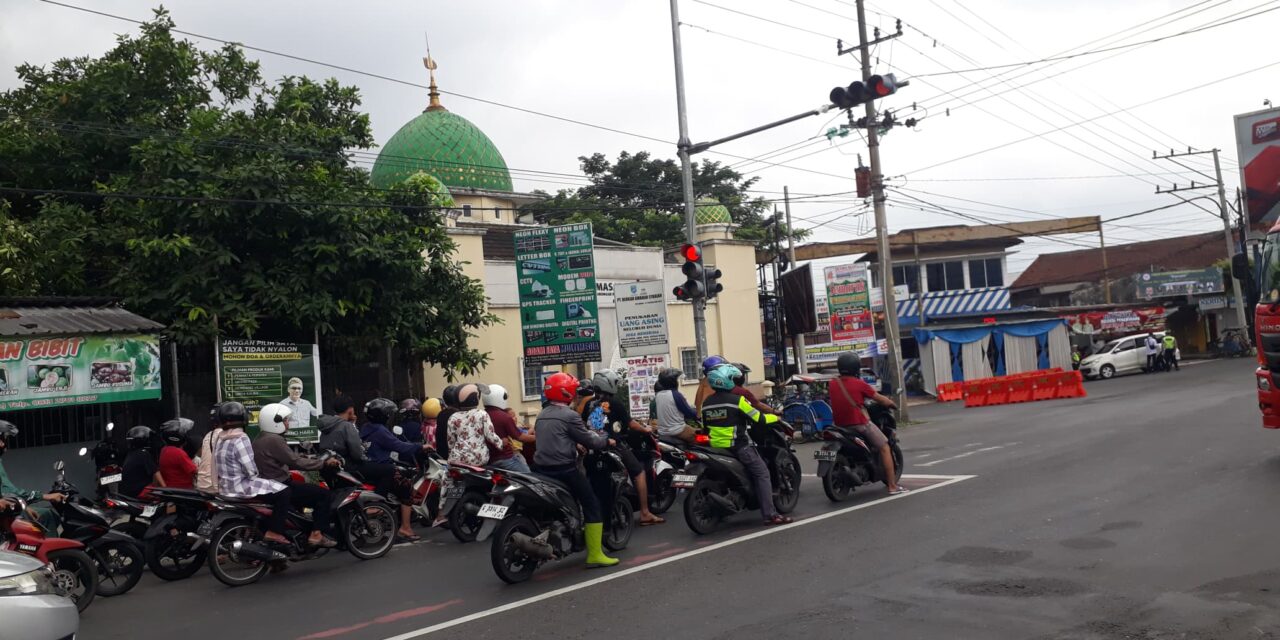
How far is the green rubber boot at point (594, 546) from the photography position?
8.46 meters

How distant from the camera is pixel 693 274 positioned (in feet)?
55.3

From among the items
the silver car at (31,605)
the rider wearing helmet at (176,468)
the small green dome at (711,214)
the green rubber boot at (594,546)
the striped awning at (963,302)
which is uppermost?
the small green dome at (711,214)

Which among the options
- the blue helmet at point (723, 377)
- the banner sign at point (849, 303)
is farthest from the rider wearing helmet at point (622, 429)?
the banner sign at point (849, 303)

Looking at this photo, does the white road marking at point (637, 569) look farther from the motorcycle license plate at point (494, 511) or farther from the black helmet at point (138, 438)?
the black helmet at point (138, 438)

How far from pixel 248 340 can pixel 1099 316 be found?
38.0 metres

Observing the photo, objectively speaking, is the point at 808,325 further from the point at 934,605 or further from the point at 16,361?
the point at 934,605

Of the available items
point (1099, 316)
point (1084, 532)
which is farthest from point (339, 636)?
point (1099, 316)

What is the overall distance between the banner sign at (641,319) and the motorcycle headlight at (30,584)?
12334mm

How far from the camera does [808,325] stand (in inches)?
1165

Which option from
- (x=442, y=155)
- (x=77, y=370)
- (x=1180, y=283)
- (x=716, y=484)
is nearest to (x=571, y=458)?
(x=716, y=484)

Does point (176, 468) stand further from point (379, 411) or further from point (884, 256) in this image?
point (884, 256)

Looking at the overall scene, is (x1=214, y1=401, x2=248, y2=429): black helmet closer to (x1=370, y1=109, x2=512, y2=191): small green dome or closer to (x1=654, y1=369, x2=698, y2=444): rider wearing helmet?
(x1=654, y1=369, x2=698, y2=444): rider wearing helmet

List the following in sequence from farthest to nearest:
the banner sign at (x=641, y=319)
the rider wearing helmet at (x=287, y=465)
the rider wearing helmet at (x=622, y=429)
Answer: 1. the banner sign at (x=641, y=319)
2. the rider wearing helmet at (x=622, y=429)
3. the rider wearing helmet at (x=287, y=465)

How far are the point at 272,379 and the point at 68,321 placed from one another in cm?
309
